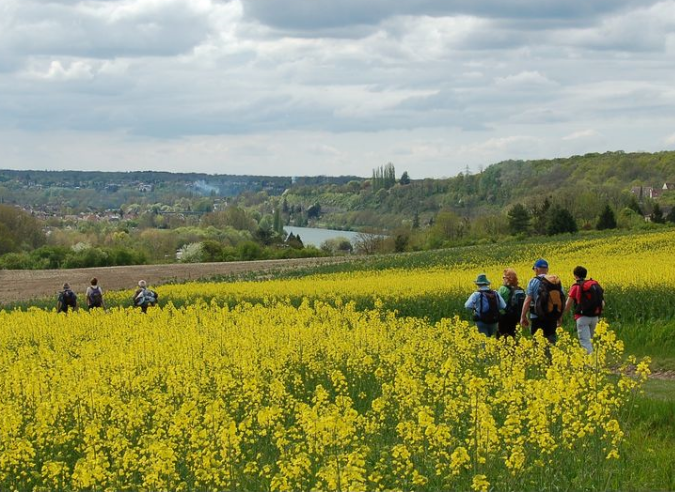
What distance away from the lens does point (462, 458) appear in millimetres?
7312

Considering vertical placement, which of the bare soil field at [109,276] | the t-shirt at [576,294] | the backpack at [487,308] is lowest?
the bare soil field at [109,276]

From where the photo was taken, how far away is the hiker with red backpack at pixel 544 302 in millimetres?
16297

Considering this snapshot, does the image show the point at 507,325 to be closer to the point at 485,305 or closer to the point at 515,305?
the point at 515,305

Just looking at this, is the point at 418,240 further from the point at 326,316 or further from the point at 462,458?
the point at 462,458

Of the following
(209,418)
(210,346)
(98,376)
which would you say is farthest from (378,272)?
(209,418)

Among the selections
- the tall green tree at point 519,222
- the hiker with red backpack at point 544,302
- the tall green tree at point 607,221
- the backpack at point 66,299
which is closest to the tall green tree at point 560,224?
the tall green tree at point 607,221

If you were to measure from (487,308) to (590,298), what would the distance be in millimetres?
1804

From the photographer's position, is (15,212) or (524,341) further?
(15,212)

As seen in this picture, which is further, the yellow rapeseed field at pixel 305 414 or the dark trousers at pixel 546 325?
the dark trousers at pixel 546 325

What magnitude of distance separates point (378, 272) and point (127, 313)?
25120 mm

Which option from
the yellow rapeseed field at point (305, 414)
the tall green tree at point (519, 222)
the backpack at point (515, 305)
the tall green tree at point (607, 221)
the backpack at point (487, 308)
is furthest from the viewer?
the tall green tree at point (519, 222)

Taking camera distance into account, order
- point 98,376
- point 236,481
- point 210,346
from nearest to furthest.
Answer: point 236,481, point 98,376, point 210,346

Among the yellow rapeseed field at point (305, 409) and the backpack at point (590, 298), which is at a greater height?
the backpack at point (590, 298)

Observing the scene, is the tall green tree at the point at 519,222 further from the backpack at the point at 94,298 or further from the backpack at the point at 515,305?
the backpack at the point at 515,305
